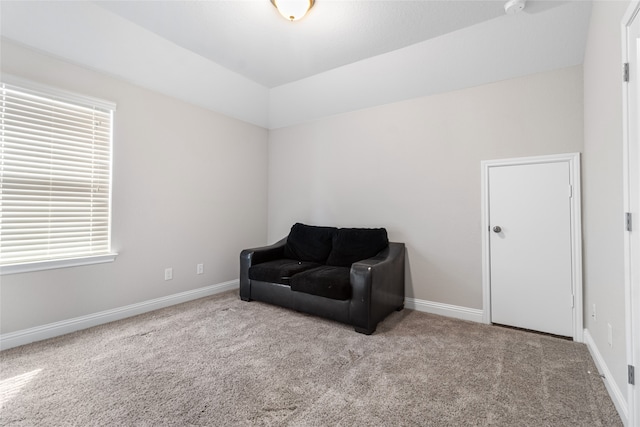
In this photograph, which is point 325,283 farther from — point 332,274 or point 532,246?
point 532,246

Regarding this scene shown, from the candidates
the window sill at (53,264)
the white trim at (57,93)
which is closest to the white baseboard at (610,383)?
the window sill at (53,264)

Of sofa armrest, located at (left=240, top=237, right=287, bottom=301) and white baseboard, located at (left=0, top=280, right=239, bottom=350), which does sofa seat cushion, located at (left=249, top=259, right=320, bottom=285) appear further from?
white baseboard, located at (left=0, top=280, right=239, bottom=350)

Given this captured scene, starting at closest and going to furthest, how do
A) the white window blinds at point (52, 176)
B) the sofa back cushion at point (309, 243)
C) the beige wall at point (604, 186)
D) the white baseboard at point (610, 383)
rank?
the white baseboard at point (610, 383) → the beige wall at point (604, 186) → the white window blinds at point (52, 176) → the sofa back cushion at point (309, 243)

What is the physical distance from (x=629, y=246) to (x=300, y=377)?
1.93m

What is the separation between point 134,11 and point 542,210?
3933 mm

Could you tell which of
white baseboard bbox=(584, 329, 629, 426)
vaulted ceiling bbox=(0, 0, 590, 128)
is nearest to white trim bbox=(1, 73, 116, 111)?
vaulted ceiling bbox=(0, 0, 590, 128)

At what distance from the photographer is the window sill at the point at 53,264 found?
2.21 m

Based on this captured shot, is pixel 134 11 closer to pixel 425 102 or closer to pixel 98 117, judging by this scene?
pixel 98 117

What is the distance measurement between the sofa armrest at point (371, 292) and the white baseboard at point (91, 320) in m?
2.06

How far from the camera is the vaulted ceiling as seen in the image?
7.46ft

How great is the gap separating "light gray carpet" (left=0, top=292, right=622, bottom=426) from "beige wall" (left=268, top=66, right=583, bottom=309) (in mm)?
766

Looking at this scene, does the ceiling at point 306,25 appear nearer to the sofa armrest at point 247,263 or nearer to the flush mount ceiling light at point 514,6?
the flush mount ceiling light at point 514,6

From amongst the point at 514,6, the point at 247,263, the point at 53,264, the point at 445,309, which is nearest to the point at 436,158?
the point at 514,6

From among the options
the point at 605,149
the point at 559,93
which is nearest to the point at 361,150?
the point at 559,93
